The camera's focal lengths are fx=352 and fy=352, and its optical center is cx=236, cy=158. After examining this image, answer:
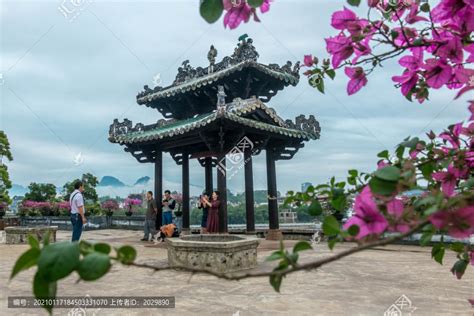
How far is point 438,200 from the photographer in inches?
25.6

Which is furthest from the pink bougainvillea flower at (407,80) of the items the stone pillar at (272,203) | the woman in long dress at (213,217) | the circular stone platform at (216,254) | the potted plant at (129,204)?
the potted plant at (129,204)

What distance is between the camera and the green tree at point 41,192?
93.2 feet

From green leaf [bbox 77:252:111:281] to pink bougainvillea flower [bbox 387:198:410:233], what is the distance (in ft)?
1.85

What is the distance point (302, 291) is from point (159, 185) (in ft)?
24.6

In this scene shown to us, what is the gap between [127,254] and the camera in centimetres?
63

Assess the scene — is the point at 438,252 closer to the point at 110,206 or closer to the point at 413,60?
the point at 413,60

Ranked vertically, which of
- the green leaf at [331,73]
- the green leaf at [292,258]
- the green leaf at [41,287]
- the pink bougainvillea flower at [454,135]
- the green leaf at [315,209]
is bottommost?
the green leaf at [41,287]

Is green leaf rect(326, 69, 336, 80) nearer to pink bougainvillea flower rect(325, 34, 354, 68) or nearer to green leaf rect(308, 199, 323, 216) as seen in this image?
pink bougainvillea flower rect(325, 34, 354, 68)

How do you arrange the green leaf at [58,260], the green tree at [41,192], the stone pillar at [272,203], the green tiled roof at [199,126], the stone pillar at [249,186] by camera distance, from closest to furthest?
the green leaf at [58,260]
the green tiled roof at [199,126]
the stone pillar at [249,186]
the stone pillar at [272,203]
the green tree at [41,192]

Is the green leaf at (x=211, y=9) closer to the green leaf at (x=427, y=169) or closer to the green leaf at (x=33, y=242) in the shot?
the green leaf at (x=33, y=242)

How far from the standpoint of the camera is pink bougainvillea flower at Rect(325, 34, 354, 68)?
44.4 inches

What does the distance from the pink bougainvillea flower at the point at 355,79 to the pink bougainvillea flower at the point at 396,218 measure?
1.79 feet

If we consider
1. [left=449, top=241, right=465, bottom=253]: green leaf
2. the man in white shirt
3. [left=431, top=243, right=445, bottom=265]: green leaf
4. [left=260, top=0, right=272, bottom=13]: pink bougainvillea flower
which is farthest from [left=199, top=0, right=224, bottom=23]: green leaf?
the man in white shirt

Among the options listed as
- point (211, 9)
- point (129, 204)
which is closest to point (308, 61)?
point (211, 9)
